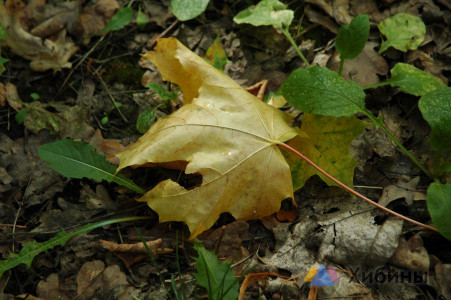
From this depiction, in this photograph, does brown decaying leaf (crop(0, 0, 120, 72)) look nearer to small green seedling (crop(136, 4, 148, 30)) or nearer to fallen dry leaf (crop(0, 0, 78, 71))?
fallen dry leaf (crop(0, 0, 78, 71))

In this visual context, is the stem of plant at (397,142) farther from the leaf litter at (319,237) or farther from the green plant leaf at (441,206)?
the green plant leaf at (441,206)

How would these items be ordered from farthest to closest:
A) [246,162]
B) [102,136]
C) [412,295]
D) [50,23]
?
[50,23] < [102,136] < [246,162] < [412,295]

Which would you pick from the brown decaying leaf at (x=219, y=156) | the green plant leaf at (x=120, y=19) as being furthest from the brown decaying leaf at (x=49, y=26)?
the brown decaying leaf at (x=219, y=156)

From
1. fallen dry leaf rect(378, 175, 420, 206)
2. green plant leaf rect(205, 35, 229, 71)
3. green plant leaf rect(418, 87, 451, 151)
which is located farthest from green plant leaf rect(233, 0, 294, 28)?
fallen dry leaf rect(378, 175, 420, 206)

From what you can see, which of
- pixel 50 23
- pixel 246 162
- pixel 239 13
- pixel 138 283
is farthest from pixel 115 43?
pixel 138 283

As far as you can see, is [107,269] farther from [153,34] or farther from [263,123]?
[153,34]
